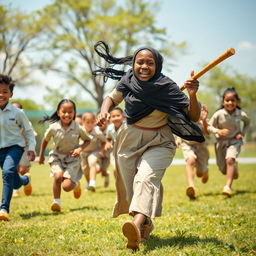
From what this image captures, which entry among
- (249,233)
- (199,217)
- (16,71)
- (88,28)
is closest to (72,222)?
(199,217)

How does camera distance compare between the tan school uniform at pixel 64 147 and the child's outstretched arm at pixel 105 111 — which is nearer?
the child's outstretched arm at pixel 105 111

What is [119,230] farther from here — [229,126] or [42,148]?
[229,126]

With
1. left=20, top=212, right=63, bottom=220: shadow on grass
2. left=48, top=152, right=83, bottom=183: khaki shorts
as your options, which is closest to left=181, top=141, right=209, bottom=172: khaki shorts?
left=48, top=152, right=83, bottom=183: khaki shorts

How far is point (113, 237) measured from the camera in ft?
14.5

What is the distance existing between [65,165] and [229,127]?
3.70 m

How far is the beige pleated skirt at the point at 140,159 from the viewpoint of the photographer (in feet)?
13.5

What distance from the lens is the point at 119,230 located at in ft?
15.8

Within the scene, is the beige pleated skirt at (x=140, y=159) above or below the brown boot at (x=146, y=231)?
above

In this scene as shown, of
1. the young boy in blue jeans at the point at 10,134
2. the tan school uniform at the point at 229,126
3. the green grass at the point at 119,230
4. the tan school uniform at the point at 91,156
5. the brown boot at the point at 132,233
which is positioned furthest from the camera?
the tan school uniform at the point at 91,156

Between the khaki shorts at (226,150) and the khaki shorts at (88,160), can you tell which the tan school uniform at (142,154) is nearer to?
the khaki shorts at (226,150)

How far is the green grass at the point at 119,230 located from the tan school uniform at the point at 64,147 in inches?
26.3

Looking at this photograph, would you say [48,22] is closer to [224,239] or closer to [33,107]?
[33,107]

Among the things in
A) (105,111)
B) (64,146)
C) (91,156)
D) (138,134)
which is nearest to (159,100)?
(138,134)

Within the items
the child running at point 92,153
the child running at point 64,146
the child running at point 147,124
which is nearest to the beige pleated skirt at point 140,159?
the child running at point 147,124
